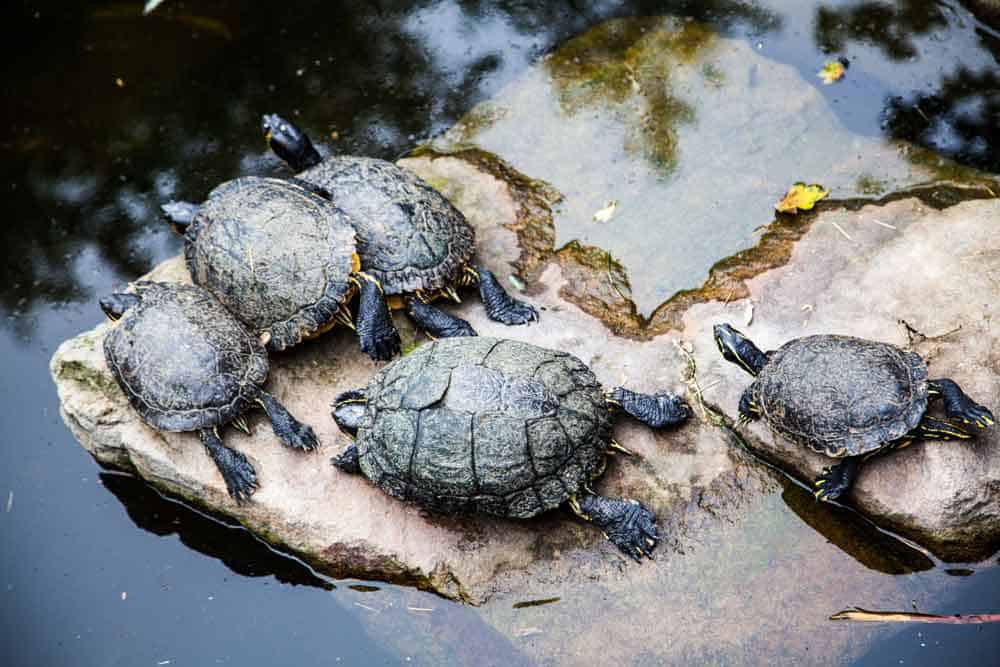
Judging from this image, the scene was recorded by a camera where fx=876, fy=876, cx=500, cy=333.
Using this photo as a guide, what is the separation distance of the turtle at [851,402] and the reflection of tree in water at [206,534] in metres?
2.92

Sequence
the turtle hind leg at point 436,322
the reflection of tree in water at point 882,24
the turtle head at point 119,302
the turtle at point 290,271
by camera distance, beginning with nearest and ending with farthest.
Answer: the turtle at point 290,271, the turtle hind leg at point 436,322, the turtle head at point 119,302, the reflection of tree in water at point 882,24

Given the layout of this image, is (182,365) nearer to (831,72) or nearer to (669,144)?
(669,144)

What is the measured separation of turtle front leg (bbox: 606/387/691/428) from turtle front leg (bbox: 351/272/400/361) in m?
1.47

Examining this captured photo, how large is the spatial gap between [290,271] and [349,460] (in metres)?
1.28

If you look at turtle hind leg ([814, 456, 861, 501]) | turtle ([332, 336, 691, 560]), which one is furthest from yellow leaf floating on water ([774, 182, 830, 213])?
turtle ([332, 336, 691, 560])

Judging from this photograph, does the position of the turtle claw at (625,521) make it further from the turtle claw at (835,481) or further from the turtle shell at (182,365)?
the turtle shell at (182,365)

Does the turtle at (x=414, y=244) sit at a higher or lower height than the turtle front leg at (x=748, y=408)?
higher

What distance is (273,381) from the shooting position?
5.75m

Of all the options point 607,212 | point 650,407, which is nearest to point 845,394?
point 650,407

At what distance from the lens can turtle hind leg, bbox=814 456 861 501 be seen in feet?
16.0

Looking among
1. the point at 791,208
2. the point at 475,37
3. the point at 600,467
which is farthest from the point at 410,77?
the point at 600,467

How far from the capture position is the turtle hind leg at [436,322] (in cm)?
574

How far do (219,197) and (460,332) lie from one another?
1.91 metres

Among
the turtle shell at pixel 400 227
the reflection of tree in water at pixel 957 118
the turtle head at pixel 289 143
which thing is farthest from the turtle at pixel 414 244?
the reflection of tree in water at pixel 957 118
